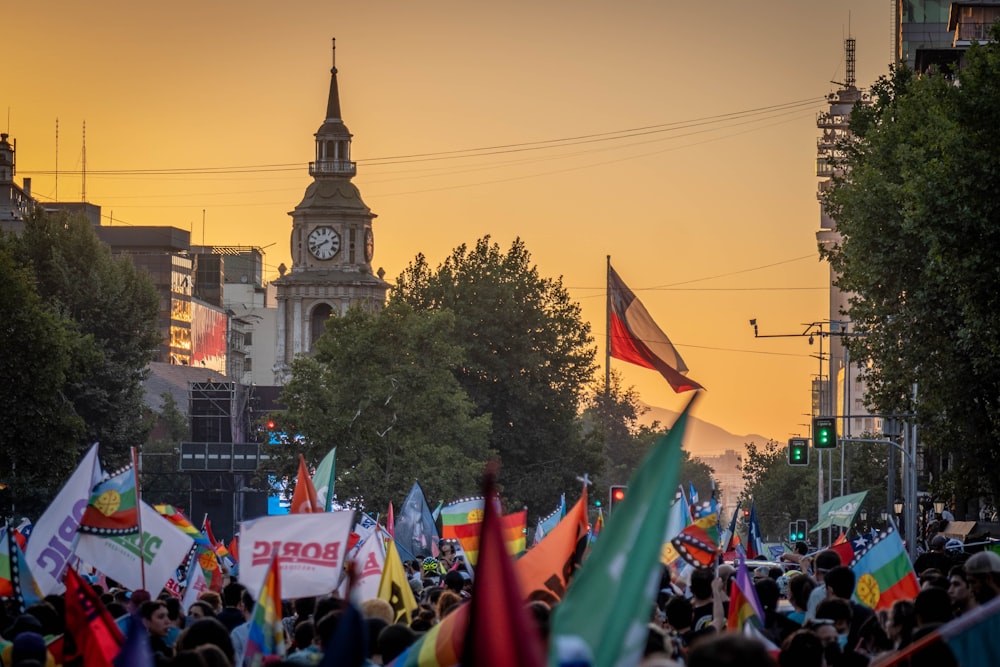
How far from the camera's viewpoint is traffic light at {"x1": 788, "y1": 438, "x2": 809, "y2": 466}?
50.1m

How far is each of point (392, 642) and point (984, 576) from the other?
3550mm

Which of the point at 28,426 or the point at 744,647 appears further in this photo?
the point at 28,426

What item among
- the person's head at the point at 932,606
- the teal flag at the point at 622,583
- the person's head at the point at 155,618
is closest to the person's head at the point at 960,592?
the person's head at the point at 932,606

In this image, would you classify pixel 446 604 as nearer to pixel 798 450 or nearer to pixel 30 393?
pixel 798 450

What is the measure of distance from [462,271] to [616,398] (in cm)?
8368

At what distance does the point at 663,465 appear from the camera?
7332mm

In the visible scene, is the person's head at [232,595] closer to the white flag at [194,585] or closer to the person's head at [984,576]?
the white flag at [194,585]

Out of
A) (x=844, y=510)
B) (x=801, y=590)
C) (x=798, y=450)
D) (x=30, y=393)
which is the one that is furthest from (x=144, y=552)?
(x=30, y=393)

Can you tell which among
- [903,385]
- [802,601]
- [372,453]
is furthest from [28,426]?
[802,601]

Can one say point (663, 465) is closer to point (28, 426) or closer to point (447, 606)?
point (447, 606)

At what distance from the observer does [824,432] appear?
45.9 m

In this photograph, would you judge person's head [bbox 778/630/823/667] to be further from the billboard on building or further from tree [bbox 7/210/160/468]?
the billboard on building

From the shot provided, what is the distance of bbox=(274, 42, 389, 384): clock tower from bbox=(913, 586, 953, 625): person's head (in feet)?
428

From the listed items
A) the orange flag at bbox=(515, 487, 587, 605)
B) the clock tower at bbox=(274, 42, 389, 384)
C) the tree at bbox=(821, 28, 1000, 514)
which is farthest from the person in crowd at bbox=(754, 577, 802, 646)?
the clock tower at bbox=(274, 42, 389, 384)
